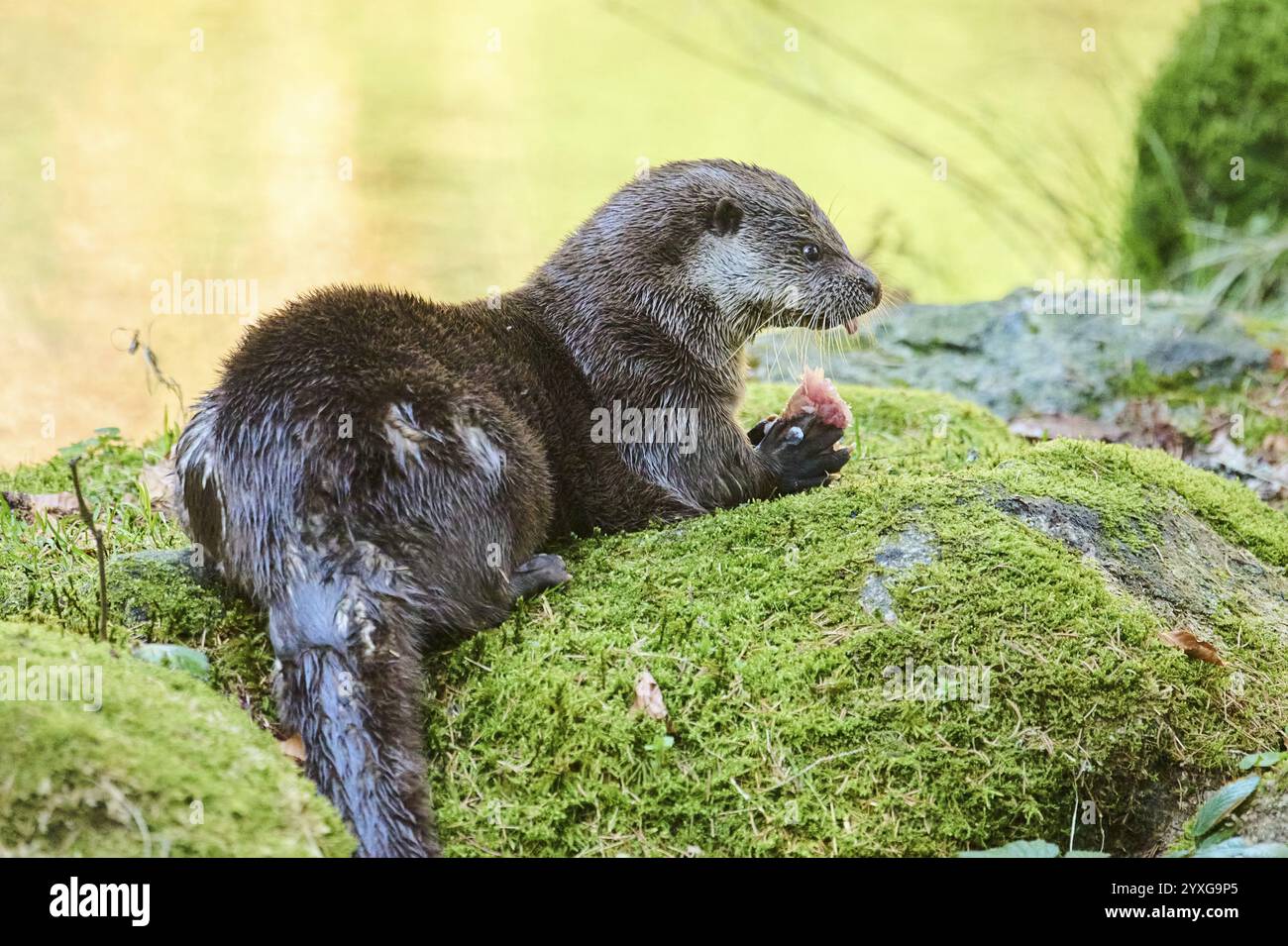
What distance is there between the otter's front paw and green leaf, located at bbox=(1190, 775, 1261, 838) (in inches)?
72.4

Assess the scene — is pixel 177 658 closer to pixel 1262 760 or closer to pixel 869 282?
pixel 869 282

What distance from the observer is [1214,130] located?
28.3 ft

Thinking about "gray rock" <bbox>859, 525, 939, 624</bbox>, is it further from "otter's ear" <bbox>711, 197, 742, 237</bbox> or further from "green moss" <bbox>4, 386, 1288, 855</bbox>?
"otter's ear" <bbox>711, 197, 742, 237</bbox>

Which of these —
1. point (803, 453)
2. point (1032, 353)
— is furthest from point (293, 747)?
point (1032, 353)

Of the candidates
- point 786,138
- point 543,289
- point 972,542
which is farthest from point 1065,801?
point 786,138

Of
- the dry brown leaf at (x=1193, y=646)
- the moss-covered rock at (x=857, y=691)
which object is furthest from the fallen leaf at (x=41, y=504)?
the dry brown leaf at (x=1193, y=646)

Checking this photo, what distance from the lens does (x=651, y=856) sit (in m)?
2.88

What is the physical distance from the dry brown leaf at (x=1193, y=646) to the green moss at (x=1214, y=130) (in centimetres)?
613

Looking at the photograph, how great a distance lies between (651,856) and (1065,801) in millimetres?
1068

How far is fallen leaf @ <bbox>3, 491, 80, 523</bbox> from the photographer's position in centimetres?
473

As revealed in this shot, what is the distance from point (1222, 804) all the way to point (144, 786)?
2.51 m

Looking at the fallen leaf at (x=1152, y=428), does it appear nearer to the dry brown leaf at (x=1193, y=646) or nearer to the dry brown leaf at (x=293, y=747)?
the dry brown leaf at (x=1193, y=646)

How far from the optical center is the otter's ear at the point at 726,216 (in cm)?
448

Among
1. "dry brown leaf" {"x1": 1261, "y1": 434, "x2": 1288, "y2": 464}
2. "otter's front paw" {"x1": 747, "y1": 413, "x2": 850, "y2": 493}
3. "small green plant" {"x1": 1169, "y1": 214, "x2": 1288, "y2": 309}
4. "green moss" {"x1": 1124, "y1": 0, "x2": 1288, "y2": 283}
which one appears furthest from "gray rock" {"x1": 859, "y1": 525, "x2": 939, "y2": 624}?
"green moss" {"x1": 1124, "y1": 0, "x2": 1288, "y2": 283}
